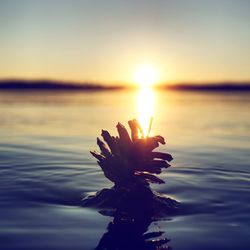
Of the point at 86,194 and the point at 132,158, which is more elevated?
the point at 132,158

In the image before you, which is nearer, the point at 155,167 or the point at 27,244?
the point at 27,244

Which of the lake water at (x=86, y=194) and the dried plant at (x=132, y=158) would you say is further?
the dried plant at (x=132, y=158)

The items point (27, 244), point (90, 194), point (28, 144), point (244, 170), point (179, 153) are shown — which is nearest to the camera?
point (27, 244)

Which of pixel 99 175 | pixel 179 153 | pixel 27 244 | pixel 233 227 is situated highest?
pixel 179 153

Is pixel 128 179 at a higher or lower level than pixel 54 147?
lower

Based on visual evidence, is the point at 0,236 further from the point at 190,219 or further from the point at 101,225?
the point at 190,219

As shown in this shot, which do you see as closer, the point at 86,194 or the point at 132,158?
the point at 132,158

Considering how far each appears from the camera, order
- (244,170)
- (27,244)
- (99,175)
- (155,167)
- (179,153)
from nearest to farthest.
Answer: (27,244) < (155,167) < (99,175) < (244,170) < (179,153)

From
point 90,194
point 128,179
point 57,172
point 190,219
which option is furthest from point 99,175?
point 190,219

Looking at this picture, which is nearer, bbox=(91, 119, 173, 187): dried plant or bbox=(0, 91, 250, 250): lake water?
bbox=(0, 91, 250, 250): lake water

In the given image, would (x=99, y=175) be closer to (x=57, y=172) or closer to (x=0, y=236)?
(x=57, y=172)
